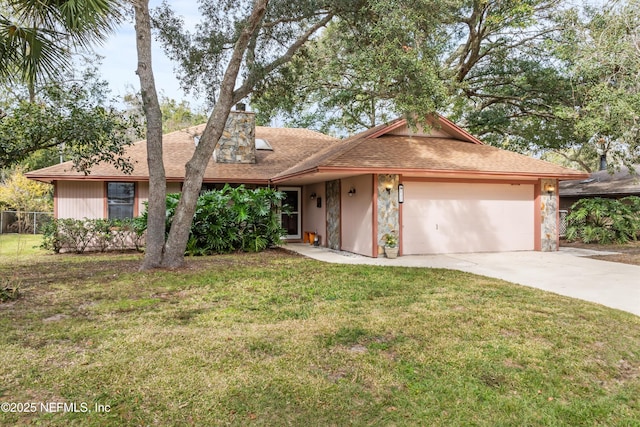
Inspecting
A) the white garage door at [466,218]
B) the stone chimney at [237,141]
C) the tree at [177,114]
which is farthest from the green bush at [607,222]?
the tree at [177,114]

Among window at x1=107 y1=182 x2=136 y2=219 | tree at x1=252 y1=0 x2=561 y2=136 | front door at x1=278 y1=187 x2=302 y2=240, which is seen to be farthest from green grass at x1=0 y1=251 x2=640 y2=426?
front door at x1=278 y1=187 x2=302 y2=240

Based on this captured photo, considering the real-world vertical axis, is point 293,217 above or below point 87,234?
above

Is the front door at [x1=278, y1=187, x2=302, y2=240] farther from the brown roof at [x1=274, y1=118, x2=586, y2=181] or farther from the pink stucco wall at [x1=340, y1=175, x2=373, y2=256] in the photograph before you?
the pink stucco wall at [x1=340, y1=175, x2=373, y2=256]

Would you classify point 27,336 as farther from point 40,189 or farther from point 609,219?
point 40,189

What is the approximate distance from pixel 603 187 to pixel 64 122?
19.1m

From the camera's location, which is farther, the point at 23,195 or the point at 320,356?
the point at 23,195

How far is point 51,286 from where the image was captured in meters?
6.55

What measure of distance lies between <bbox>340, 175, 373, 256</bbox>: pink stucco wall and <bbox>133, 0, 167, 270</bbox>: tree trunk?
4944mm

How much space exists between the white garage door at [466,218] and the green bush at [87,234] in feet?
24.4

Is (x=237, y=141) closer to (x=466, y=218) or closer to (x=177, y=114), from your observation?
(x=466, y=218)

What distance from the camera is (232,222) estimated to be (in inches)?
449

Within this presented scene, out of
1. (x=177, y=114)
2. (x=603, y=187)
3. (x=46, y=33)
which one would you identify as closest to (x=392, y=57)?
(x=46, y=33)

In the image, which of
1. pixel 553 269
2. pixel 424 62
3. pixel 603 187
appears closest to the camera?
pixel 553 269

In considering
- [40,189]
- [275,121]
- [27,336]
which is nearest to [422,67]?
[27,336]
